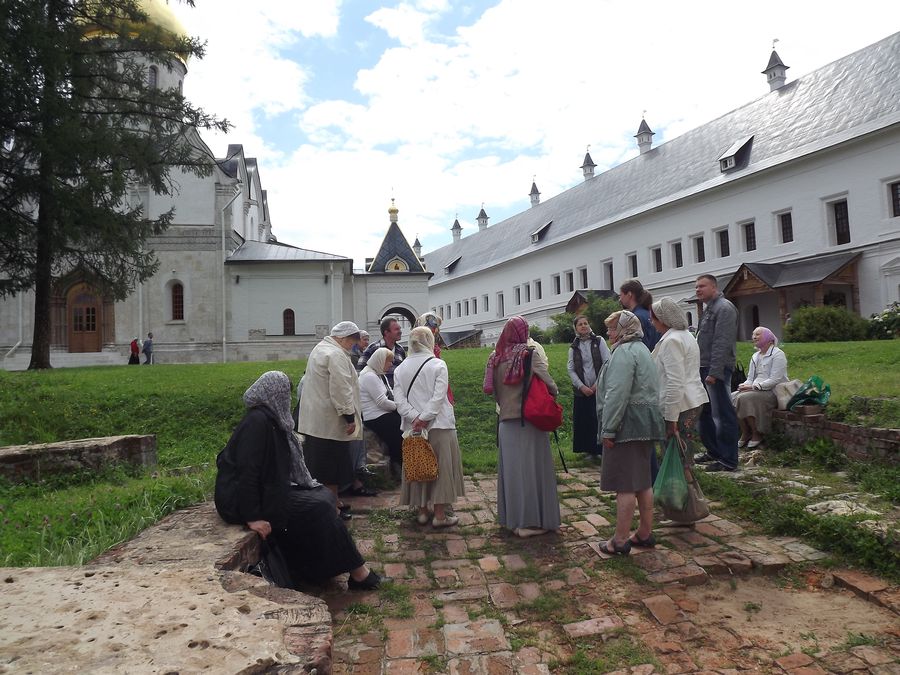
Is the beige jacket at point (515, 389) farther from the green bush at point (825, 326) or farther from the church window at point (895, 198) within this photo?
the church window at point (895, 198)

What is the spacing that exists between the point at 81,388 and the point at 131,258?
6664 mm

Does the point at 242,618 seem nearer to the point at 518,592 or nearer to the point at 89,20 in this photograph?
the point at 518,592

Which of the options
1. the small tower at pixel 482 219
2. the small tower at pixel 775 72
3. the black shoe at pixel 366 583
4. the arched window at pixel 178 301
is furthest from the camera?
the small tower at pixel 482 219

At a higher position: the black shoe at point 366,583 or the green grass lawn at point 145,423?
the green grass lawn at point 145,423

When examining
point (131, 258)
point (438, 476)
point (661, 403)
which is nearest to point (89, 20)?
point (131, 258)

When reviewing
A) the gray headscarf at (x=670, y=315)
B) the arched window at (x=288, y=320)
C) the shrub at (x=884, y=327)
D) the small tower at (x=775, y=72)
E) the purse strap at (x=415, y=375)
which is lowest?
the purse strap at (x=415, y=375)

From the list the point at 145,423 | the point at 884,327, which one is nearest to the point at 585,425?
the point at 145,423

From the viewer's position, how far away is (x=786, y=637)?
319cm

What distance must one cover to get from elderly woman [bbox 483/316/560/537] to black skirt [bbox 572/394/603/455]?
8.49 feet

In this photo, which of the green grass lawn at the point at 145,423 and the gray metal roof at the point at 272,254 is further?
the gray metal roof at the point at 272,254

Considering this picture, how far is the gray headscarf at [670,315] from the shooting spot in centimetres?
499

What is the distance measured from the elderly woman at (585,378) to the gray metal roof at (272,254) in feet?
71.8

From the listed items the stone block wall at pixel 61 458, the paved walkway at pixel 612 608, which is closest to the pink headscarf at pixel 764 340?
the paved walkway at pixel 612 608

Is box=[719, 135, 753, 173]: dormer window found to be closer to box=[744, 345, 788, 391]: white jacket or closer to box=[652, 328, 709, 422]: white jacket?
box=[744, 345, 788, 391]: white jacket
